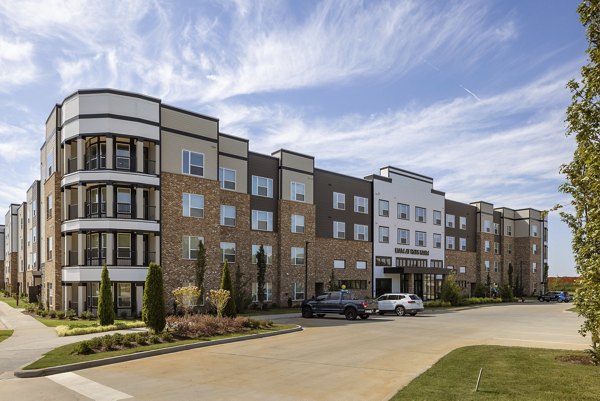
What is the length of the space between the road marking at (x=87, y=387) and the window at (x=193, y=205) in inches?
786

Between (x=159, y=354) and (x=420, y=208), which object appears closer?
(x=159, y=354)

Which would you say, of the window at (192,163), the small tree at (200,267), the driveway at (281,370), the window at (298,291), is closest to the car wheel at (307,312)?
the small tree at (200,267)

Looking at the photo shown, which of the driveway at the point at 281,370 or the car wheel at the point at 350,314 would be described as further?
the car wheel at the point at 350,314

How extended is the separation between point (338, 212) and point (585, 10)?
124 feet

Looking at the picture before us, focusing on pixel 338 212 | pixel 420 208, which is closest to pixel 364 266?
pixel 338 212

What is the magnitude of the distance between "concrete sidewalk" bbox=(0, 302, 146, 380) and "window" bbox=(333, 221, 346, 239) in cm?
2619

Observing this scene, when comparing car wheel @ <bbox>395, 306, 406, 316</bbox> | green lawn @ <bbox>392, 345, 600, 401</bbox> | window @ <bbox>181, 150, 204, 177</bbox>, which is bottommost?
car wheel @ <bbox>395, 306, 406, 316</bbox>

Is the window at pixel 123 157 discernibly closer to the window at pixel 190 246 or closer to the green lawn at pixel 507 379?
the window at pixel 190 246

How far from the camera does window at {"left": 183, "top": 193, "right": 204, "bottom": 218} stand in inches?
1284

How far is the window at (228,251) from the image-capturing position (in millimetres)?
35844

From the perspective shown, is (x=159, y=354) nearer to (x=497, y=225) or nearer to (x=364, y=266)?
(x=364, y=266)

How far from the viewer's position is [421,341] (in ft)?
65.4

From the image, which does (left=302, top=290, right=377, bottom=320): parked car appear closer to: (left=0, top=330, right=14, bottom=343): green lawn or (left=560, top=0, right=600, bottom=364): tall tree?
(left=0, top=330, right=14, bottom=343): green lawn

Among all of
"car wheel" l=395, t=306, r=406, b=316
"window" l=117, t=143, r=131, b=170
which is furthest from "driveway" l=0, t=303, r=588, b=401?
"window" l=117, t=143, r=131, b=170
